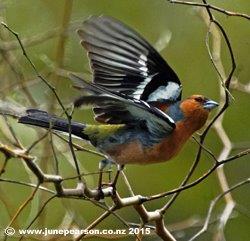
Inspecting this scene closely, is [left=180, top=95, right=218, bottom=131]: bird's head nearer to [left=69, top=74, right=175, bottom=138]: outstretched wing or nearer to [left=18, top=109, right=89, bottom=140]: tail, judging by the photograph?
[left=69, top=74, right=175, bottom=138]: outstretched wing

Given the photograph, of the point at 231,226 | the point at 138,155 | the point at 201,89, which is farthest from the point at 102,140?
the point at 231,226

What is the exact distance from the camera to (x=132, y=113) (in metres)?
2.64

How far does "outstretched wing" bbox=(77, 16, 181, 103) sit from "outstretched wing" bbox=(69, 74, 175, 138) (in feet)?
0.45

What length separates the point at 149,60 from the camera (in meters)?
2.89

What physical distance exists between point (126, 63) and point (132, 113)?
33cm

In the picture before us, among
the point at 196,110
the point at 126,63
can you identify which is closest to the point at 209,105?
the point at 196,110

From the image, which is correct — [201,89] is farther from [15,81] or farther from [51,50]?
[15,81]

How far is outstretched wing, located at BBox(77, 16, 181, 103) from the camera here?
9.19ft

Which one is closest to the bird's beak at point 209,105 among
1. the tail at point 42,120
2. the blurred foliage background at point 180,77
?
the tail at point 42,120

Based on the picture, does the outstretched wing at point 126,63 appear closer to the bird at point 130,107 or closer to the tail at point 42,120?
the bird at point 130,107

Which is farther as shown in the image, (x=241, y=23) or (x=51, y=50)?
(x=241, y=23)

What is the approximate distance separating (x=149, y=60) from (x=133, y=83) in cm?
9

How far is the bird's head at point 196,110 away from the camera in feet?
8.58

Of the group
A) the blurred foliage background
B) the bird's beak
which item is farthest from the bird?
the blurred foliage background
